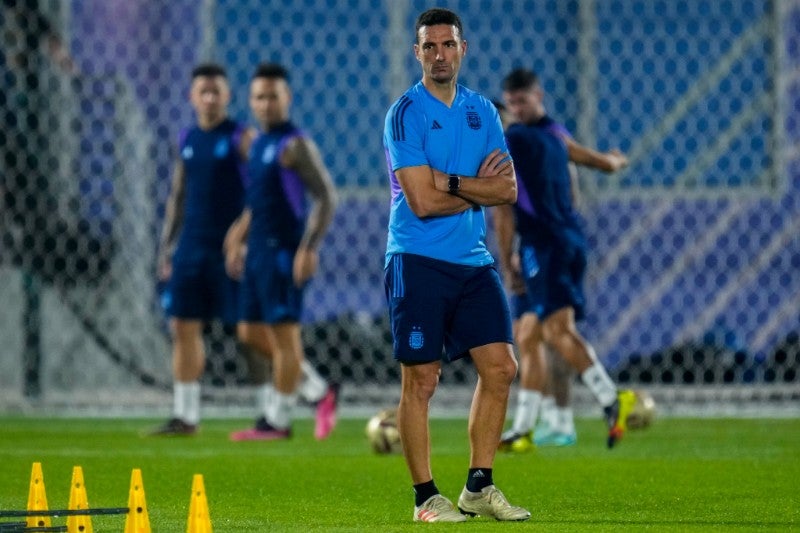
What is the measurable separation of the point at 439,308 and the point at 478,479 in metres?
0.56

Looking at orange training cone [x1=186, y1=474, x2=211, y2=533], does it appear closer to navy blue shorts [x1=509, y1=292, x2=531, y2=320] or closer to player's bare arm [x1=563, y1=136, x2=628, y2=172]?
player's bare arm [x1=563, y1=136, x2=628, y2=172]

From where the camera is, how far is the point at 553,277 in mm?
8906

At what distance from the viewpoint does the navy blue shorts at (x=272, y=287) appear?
987 cm

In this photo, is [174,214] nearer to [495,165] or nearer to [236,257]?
[236,257]

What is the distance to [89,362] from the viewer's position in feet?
44.6

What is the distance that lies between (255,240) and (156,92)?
13.7 ft

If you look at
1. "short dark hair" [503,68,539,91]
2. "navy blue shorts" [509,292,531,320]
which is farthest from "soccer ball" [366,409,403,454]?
"short dark hair" [503,68,539,91]

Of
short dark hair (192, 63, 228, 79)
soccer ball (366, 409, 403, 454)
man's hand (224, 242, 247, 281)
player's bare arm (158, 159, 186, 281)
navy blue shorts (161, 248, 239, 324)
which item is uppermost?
short dark hair (192, 63, 228, 79)

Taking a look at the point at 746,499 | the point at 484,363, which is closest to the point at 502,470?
the point at 746,499

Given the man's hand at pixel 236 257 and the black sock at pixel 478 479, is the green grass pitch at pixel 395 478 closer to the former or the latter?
the black sock at pixel 478 479

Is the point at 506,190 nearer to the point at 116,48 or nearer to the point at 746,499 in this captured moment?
the point at 746,499

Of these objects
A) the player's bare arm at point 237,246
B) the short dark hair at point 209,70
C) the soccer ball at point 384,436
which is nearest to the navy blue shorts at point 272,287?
the player's bare arm at point 237,246

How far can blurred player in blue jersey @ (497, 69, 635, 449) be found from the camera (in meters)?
8.87

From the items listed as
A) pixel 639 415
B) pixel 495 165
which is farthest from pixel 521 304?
pixel 495 165
